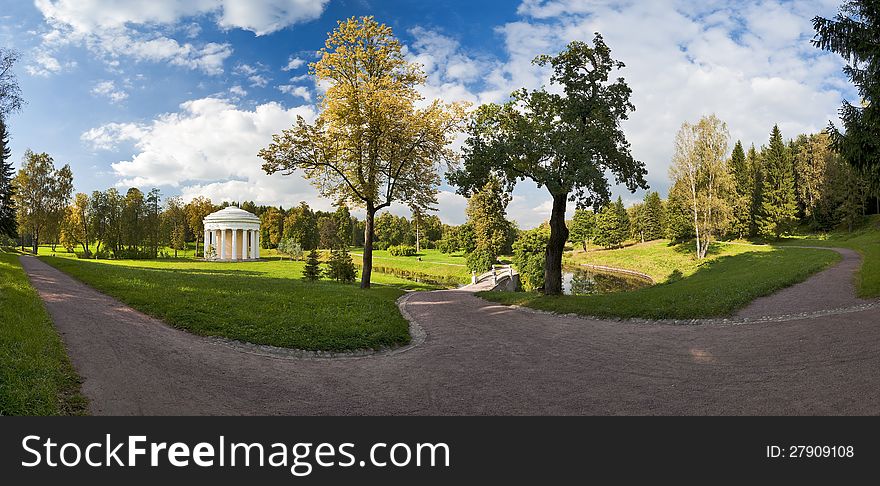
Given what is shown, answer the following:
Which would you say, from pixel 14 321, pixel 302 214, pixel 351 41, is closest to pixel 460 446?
pixel 14 321

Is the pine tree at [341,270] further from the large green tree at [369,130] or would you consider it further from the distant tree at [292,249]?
the distant tree at [292,249]

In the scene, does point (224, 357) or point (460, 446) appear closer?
point (460, 446)

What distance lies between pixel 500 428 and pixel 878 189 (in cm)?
2110

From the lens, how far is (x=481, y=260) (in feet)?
164

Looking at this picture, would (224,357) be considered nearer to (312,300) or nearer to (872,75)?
(312,300)

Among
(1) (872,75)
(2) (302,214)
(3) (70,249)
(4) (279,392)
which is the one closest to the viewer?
(4) (279,392)

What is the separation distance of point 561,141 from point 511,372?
42.7ft

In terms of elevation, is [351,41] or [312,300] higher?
[351,41]

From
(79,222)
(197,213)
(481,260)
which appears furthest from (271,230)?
(481,260)

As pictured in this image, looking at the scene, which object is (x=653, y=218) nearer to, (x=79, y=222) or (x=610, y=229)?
(x=610, y=229)

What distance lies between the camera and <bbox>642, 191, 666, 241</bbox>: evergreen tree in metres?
80.6

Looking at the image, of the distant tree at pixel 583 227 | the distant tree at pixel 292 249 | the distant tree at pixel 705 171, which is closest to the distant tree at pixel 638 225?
the distant tree at pixel 583 227

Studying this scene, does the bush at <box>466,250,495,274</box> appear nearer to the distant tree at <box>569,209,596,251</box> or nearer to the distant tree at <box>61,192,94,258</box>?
the distant tree at <box>569,209,596,251</box>

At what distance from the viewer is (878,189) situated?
57.5ft
